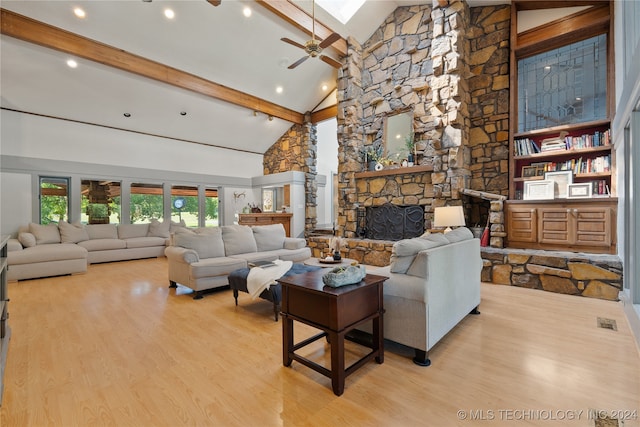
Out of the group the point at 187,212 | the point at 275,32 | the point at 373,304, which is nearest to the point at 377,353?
the point at 373,304

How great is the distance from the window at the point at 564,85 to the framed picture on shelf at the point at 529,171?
68 centimetres

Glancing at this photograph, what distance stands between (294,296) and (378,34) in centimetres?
676

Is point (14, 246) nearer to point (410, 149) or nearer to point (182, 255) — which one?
point (182, 255)

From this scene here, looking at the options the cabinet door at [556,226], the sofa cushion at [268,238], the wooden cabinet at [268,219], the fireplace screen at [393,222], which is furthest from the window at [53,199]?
the cabinet door at [556,226]

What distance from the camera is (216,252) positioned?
4.44m

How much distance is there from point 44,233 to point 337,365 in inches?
284

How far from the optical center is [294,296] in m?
2.12

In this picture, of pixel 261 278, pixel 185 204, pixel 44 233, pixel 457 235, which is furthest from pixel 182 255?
pixel 185 204

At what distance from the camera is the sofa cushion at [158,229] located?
7.79 meters

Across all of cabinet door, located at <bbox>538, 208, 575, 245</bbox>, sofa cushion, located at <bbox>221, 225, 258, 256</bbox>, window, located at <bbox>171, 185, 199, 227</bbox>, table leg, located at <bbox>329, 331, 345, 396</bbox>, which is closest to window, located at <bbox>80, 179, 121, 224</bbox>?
window, located at <bbox>171, 185, 199, 227</bbox>

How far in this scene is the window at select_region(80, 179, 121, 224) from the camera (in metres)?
7.34

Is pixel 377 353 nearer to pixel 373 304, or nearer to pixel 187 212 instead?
pixel 373 304

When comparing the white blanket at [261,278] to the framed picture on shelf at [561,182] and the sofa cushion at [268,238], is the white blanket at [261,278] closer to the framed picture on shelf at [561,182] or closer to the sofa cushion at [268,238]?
the sofa cushion at [268,238]

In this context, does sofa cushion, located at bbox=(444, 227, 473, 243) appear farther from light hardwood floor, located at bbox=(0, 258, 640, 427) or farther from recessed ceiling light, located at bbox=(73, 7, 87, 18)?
recessed ceiling light, located at bbox=(73, 7, 87, 18)
